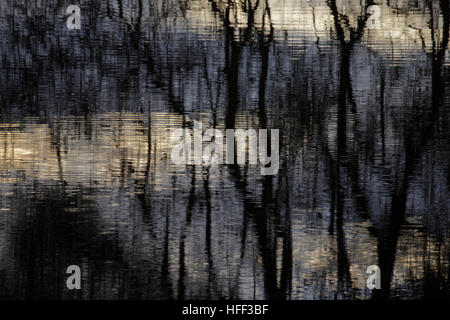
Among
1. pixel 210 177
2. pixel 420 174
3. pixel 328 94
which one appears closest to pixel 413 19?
pixel 328 94

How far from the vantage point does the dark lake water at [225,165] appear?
1295 millimetres

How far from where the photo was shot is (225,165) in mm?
1293

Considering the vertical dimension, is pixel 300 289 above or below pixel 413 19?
below

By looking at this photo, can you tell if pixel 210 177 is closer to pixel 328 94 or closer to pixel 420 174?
pixel 328 94

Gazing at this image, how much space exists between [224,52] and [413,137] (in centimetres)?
50

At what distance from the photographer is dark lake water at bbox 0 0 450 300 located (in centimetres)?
129

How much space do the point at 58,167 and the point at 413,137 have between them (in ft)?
2.80

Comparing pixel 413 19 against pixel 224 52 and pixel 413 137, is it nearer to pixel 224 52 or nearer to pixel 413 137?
pixel 413 137

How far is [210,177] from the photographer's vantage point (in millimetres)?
1296

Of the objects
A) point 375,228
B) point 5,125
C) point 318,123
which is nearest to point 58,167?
point 5,125

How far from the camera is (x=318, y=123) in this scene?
130cm
